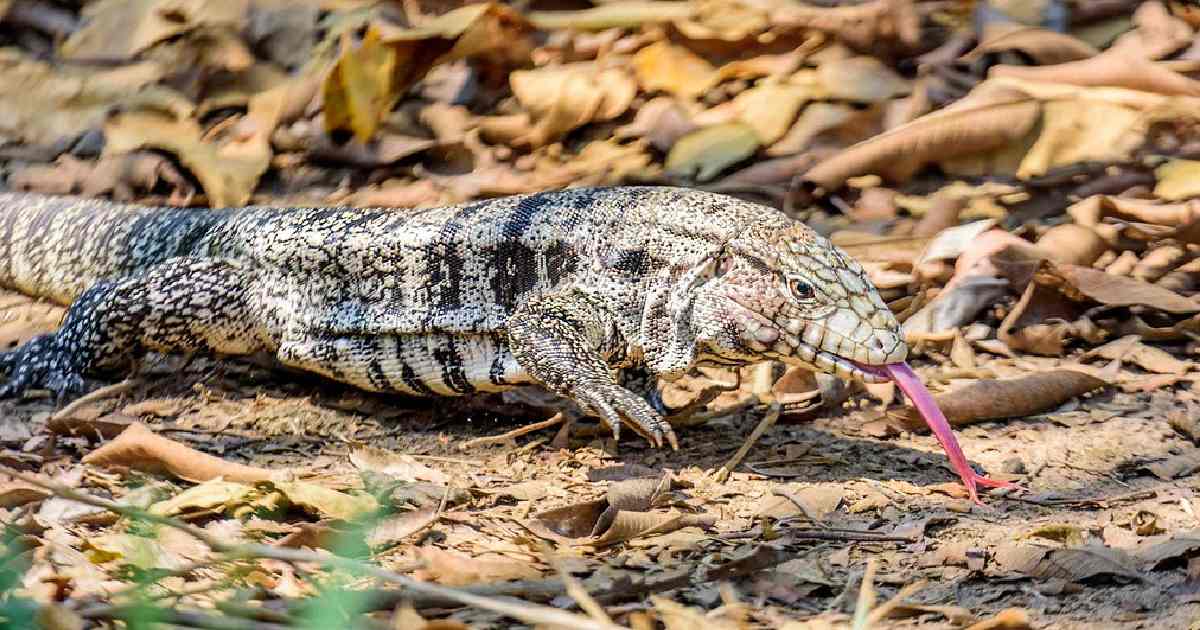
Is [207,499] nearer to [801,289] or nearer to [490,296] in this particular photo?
[490,296]

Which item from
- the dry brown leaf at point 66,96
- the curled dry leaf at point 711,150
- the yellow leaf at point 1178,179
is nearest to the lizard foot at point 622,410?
the curled dry leaf at point 711,150

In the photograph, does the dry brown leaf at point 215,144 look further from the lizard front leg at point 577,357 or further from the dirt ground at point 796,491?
the lizard front leg at point 577,357

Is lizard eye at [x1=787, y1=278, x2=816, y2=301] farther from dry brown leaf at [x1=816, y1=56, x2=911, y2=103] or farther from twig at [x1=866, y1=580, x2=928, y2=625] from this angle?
dry brown leaf at [x1=816, y1=56, x2=911, y2=103]

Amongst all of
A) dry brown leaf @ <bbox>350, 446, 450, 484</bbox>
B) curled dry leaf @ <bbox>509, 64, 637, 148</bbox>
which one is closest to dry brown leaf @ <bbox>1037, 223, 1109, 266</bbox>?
curled dry leaf @ <bbox>509, 64, 637, 148</bbox>

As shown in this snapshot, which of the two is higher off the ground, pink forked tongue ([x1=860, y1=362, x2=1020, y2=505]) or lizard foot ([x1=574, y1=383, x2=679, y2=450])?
lizard foot ([x1=574, y1=383, x2=679, y2=450])

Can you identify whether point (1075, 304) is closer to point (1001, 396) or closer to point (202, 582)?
point (1001, 396)
